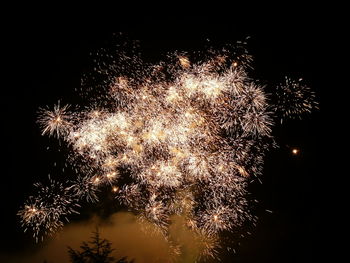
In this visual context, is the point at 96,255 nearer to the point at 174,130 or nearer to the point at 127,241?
the point at 174,130

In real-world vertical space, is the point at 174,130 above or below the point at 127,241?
above

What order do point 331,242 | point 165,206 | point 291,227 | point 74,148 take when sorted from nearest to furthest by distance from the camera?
point 74,148 < point 165,206 < point 331,242 < point 291,227

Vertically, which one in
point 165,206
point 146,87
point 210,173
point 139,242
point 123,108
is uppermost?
point 146,87

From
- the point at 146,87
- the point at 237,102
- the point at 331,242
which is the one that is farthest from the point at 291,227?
the point at 146,87

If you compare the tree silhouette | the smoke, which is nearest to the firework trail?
the tree silhouette

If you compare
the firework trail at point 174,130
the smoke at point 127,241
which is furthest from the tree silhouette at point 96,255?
the smoke at point 127,241

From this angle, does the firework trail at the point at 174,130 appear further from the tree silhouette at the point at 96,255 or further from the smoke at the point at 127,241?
the smoke at the point at 127,241

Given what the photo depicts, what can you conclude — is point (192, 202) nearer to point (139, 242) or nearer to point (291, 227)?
point (291, 227)

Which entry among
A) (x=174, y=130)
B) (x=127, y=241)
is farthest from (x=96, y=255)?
(x=127, y=241)
